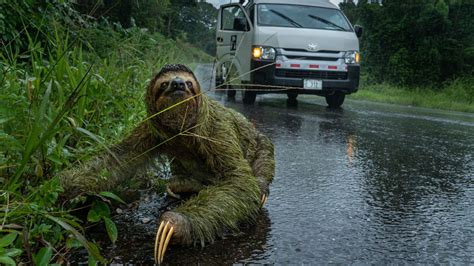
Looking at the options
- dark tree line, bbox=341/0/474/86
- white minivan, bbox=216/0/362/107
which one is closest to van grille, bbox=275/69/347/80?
white minivan, bbox=216/0/362/107

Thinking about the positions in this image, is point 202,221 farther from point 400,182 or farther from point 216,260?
point 400,182

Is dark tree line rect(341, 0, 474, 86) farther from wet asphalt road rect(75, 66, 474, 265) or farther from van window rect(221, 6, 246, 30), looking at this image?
wet asphalt road rect(75, 66, 474, 265)

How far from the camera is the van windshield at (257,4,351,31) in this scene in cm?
974

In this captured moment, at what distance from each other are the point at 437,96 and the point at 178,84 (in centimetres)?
1206

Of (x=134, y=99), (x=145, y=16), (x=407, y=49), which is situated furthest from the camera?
(x=407, y=49)

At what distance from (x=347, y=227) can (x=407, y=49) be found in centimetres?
1432

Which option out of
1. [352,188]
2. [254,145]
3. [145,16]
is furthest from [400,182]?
[145,16]

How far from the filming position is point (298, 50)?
30.6 ft

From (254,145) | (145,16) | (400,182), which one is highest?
(145,16)

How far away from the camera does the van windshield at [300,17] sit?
9.74 metres

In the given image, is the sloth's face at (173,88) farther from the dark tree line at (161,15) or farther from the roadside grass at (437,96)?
the roadside grass at (437,96)

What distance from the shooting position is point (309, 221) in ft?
8.71

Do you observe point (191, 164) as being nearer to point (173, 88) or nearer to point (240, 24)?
point (173, 88)

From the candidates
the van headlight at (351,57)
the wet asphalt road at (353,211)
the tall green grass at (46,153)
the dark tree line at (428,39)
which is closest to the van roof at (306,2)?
the van headlight at (351,57)
